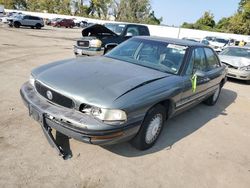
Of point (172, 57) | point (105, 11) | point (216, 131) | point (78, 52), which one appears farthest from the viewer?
point (105, 11)

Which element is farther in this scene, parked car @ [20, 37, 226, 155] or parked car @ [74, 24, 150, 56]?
parked car @ [74, 24, 150, 56]

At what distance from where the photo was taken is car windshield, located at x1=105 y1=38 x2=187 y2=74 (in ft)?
13.9

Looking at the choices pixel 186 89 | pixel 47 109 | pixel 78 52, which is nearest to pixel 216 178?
pixel 186 89

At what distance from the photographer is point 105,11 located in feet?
235

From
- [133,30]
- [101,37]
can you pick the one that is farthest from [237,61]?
[101,37]

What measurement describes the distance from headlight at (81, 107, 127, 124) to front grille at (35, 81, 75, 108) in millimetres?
272

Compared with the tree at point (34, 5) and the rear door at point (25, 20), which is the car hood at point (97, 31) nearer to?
the rear door at point (25, 20)

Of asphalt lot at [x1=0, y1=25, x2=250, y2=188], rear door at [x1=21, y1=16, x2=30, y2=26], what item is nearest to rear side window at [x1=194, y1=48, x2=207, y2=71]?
asphalt lot at [x1=0, y1=25, x2=250, y2=188]

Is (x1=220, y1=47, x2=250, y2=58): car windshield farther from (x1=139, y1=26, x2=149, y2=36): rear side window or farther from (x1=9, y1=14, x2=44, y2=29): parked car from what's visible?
(x1=9, y1=14, x2=44, y2=29): parked car

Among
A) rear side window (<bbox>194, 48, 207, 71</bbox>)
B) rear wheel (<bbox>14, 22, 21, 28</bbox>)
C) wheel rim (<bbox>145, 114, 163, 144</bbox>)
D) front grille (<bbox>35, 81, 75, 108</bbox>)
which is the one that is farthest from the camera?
rear wheel (<bbox>14, 22, 21, 28</bbox>)

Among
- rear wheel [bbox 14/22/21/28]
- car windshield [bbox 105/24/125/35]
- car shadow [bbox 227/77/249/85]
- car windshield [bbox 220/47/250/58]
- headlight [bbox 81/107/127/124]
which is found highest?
car windshield [bbox 105/24/125/35]

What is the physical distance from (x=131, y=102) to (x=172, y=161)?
1.19 m

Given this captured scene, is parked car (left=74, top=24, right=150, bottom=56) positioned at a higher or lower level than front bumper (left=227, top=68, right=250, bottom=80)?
higher

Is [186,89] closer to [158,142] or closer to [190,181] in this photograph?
[158,142]
